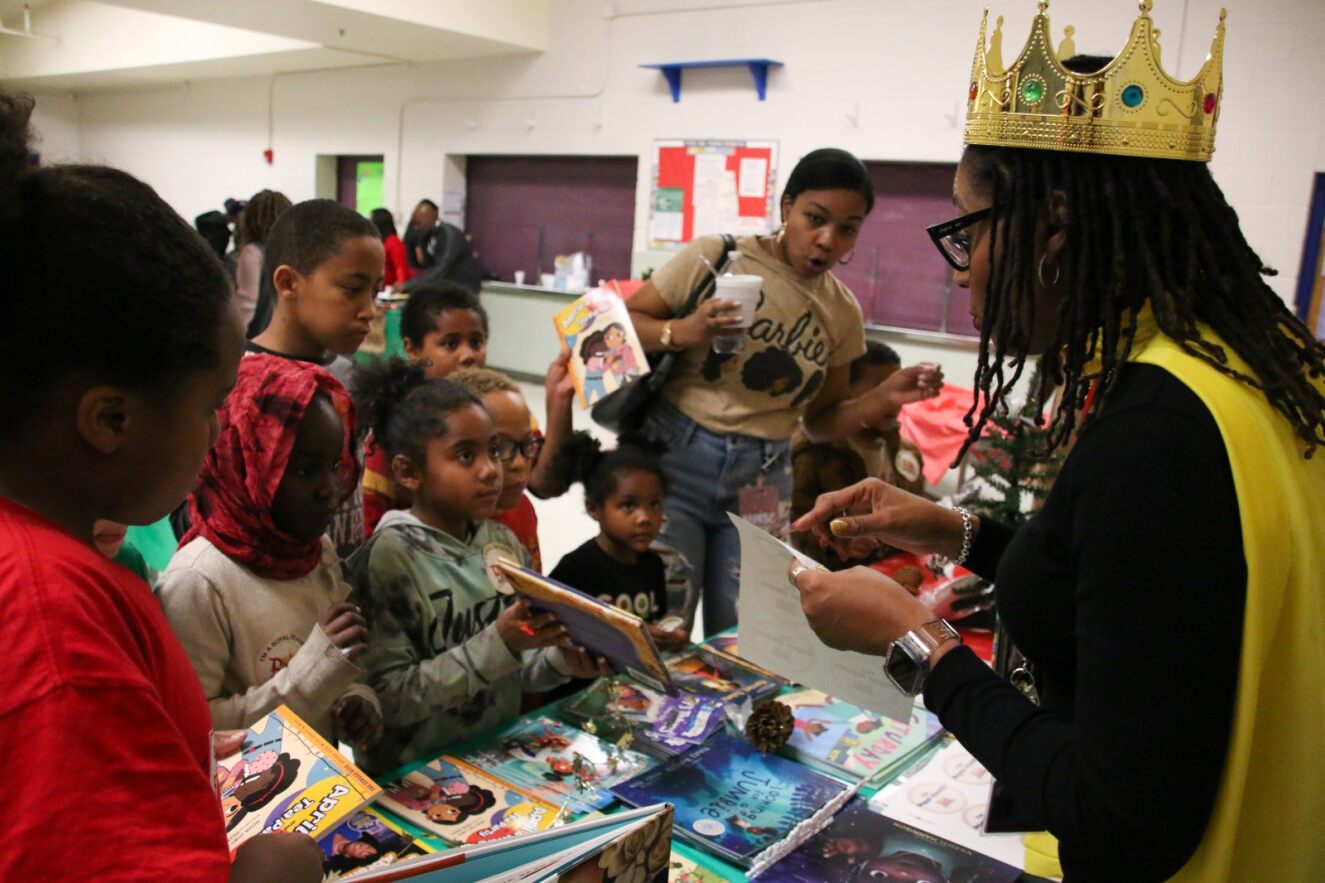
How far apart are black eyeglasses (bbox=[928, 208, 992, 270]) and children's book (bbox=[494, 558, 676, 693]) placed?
651 millimetres

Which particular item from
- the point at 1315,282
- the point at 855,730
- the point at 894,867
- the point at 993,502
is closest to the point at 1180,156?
the point at 894,867

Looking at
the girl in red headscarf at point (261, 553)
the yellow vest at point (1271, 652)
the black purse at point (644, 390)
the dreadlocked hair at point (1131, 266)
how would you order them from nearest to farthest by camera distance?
the yellow vest at point (1271, 652), the dreadlocked hair at point (1131, 266), the girl in red headscarf at point (261, 553), the black purse at point (644, 390)

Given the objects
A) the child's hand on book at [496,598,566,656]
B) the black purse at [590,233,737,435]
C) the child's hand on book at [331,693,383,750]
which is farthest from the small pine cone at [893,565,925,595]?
the child's hand on book at [331,693,383,750]

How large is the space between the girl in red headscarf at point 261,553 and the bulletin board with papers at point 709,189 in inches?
226

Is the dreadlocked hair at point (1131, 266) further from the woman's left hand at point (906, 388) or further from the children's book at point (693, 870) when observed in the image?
the woman's left hand at point (906, 388)

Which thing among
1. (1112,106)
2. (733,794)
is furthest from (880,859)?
(1112,106)

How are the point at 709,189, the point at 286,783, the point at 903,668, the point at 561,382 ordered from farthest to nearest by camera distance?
the point at 709,189 < the point at 561,382 < the point at 286,783 < the point at 903,668

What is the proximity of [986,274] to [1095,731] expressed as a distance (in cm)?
49

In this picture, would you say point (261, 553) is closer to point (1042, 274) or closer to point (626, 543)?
point (626, 543)

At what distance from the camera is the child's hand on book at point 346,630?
140 cm

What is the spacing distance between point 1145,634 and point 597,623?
2.74 ft

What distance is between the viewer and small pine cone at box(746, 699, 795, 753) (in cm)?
169

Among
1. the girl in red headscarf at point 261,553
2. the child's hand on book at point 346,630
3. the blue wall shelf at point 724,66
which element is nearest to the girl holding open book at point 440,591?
the girl in red headscarf at point 261,553

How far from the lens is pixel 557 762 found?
161cm
